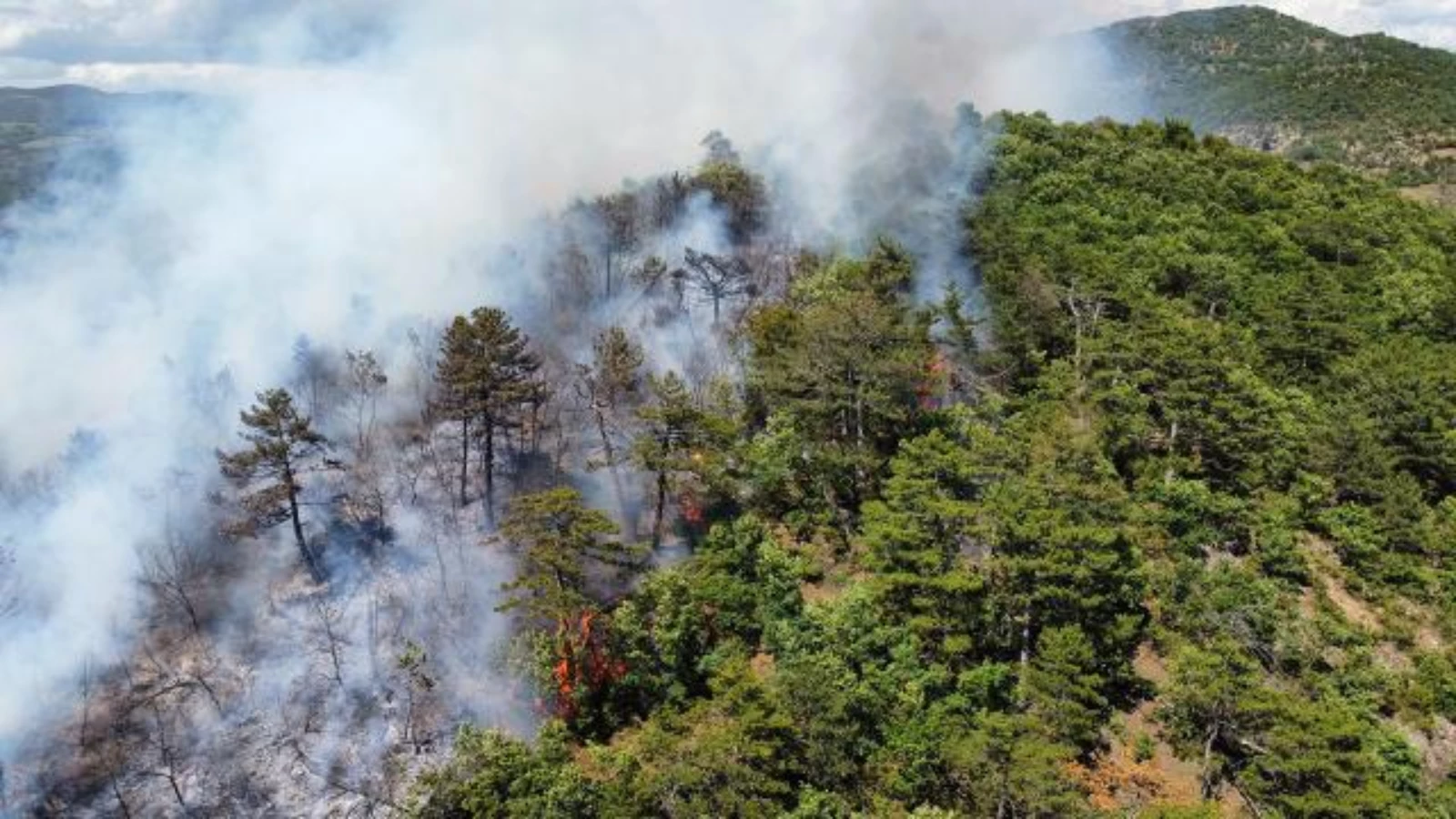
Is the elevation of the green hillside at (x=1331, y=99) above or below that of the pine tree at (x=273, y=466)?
above

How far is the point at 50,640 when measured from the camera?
34125mm

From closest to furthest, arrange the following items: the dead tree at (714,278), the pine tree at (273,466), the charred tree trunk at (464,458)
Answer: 1. the pine tree at (273,466)
2. the charred tree trunk at (464,458)
3. the dead tree at (714,278)

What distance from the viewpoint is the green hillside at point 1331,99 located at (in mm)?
132750

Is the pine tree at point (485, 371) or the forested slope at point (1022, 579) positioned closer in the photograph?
the forested slope at point (1022, 579)

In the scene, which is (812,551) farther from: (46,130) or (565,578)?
(46,130)

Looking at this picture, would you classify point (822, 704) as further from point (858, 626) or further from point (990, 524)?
point (990, 524)

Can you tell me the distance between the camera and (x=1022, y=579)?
34.1 m

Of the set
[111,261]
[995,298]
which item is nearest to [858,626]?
[995,298]

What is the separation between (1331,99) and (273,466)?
176m

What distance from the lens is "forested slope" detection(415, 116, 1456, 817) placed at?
94.7ft

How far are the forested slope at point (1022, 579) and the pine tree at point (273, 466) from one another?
10077mm

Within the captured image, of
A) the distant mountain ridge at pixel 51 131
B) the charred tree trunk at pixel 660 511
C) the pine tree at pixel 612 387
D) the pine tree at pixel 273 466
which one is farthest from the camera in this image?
the distant mountain ridge at pixel 51 131

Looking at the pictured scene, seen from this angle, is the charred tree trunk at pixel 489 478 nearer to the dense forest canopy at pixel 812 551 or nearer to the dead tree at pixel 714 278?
the dense forest canopy at pixel 812 551

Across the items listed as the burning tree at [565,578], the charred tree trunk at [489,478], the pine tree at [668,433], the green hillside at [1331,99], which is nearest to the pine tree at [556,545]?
the burning tree at [565,578]
